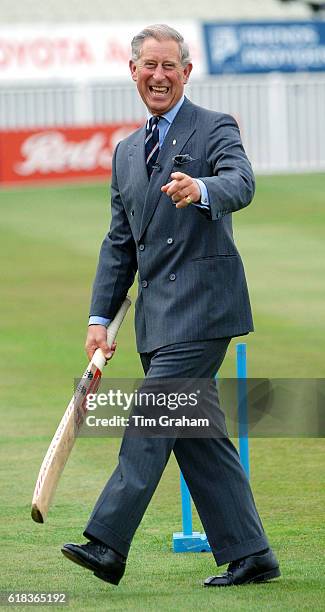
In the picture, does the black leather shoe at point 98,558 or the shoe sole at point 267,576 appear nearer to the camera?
the black leather shoe at point 98,558

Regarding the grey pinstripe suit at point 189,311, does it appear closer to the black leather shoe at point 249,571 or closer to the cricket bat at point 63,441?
the black leather shoe at point 249,571

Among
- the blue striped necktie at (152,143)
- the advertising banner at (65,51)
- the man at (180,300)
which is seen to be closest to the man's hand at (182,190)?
the man at (180,300)

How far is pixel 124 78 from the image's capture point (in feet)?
116

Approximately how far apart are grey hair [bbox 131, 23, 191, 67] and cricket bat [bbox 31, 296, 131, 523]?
41.9 inches

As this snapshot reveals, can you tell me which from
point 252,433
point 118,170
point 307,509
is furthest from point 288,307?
point 118,170

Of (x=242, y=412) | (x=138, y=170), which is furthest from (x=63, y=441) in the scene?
(x=242, y=412)

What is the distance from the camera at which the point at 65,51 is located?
115 ft

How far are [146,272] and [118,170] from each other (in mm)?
452

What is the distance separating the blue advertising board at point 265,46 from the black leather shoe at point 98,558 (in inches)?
1226

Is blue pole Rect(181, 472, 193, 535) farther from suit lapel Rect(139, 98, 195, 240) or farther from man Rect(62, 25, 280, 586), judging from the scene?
suit lapel Rect(139, 98, 195, 240)

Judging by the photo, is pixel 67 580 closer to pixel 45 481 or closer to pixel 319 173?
pixel 45 481

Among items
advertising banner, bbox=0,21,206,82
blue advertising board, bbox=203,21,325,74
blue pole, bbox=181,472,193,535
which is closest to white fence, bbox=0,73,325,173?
advertising banner, bbox=0,21,206,82

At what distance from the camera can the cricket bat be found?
550cm

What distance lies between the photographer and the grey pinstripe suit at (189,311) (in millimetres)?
5523
